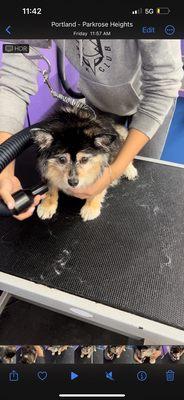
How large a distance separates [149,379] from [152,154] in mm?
945

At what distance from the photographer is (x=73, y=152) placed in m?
0.90

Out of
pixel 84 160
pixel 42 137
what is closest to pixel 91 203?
pixel 84 160

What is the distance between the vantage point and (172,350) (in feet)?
2.25

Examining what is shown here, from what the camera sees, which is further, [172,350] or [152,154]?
[152,154]

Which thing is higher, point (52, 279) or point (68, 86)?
point (68, 86)

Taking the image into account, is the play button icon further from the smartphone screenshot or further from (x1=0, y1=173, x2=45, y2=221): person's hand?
(x1=0, y1=173, x2=45, y2=221): person's hand

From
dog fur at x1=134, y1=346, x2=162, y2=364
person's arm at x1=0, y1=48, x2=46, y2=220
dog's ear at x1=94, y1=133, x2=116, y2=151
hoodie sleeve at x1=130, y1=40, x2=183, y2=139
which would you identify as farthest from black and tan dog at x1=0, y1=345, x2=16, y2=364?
hoodie sleeve at x1=130, y1=40, x2=183, y2=139

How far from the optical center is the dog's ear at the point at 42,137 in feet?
2.85

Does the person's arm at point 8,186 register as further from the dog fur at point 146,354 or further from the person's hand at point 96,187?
the dog fur at point 146,354

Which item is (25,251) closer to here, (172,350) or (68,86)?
(172,350)

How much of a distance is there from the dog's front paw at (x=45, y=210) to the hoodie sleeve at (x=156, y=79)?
1.27 ft

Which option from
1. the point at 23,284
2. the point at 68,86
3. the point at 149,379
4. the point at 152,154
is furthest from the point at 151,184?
the point at 149,379

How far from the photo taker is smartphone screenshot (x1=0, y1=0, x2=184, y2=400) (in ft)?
1.85

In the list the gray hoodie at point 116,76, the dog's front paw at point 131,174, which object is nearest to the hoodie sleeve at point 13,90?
the gray hoodie at point 116,76
